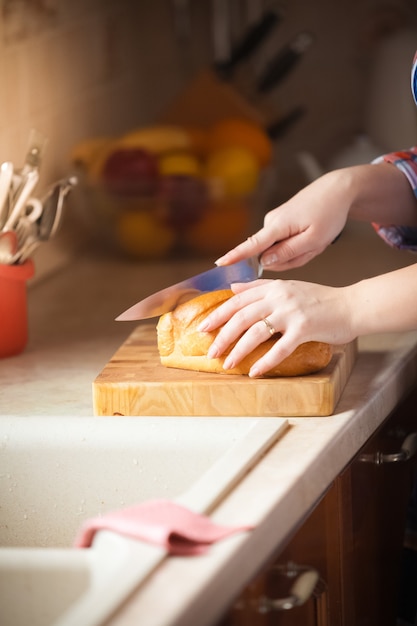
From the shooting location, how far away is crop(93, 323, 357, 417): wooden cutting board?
0.99 m

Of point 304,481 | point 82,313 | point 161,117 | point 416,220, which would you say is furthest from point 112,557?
point 161,117

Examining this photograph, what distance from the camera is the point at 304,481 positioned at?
854mm

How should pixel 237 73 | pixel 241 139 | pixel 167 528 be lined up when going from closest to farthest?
pixel 167 528 < pixel 241 139 < pixel 237 73

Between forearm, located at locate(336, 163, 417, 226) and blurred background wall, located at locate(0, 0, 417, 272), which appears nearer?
forearm, located at locate(336, 163, 417, 226)

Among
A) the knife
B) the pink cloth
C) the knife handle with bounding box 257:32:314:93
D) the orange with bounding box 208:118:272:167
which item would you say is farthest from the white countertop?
the knife handle with bounding box 257:32:314:93

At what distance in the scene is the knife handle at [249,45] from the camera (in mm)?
2062

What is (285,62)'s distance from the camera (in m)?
2.04

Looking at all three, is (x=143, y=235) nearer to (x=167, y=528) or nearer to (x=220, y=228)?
(x=220, y=228)

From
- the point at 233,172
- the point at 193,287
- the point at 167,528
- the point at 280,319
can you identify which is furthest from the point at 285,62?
the point at 167,528

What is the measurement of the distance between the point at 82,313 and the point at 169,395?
0.53m

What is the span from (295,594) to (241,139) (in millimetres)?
1145

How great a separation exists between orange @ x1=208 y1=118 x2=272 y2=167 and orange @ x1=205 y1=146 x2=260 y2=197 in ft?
0.16

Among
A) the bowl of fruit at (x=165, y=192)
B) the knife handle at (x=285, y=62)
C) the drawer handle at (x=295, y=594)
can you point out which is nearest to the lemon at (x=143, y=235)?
the bowl of fruit at (x=165, y=192)

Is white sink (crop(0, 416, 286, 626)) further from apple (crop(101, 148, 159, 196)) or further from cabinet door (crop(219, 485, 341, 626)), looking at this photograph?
apple (crop(101, 148, 159, 196))
